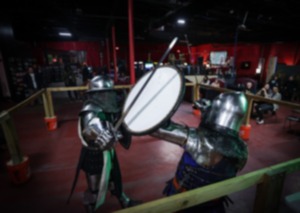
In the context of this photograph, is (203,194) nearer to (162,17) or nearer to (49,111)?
(49,111)

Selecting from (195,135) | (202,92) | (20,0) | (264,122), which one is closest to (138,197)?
(195,135)

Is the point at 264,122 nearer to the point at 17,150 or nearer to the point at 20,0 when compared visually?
the point at 17,150

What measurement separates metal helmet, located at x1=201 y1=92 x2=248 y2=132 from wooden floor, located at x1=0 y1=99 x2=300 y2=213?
123 centimetres

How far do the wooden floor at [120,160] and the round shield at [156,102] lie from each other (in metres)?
1.46

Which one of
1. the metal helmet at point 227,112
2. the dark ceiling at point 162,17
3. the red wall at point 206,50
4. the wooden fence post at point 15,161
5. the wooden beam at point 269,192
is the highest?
the dark ceiling at point 162,17

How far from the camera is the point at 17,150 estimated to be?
88.8 inches

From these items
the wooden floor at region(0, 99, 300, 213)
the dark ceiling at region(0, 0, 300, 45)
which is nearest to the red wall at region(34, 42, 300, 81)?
the dark ceiling at region(0, 0, 300, 45)

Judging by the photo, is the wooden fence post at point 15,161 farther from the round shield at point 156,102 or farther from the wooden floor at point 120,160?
the round shield at point 156,102

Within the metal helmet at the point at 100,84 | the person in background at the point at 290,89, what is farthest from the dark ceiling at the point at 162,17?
the metal helmet at the point at 100,84

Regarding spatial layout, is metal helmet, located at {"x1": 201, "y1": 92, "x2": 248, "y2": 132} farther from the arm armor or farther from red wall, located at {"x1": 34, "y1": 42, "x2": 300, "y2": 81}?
red wall, located at {"x1": 34, "y1": 42, "x2": 300, "y2": 81}

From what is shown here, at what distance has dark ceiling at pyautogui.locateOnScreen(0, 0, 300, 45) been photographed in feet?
18.2

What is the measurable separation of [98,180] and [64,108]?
526 centimetres

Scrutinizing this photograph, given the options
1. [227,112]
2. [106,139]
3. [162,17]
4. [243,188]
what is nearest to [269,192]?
[243,188]

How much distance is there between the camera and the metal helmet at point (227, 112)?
1.14 meters
